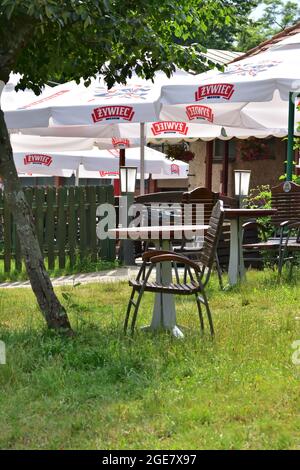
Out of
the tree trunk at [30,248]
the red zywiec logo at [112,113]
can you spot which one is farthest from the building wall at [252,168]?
the tree trunk at [30,248]

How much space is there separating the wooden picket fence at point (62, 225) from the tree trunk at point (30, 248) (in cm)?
504

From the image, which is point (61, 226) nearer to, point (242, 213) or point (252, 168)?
point (242, 213)

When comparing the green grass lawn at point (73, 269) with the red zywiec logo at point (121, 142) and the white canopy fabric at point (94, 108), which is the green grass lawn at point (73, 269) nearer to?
the white canopy fabric at point (94, 108)

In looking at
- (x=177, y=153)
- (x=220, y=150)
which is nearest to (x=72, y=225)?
(x=177, y=153)

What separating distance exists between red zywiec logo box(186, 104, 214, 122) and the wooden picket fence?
60.2 inches

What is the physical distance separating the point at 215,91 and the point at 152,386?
6.21 meters

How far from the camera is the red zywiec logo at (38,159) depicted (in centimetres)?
2134

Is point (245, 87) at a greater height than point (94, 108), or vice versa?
point (245, 87)

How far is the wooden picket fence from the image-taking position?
12617 mm

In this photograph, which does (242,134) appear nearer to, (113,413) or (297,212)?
(297,212)

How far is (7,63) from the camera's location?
7242 millimetres

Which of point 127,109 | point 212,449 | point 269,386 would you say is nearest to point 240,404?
point 269,386

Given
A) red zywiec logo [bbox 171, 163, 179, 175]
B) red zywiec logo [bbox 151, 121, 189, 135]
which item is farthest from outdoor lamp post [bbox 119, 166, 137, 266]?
red zywiec logo [bbox 171, 163, 179, 175]

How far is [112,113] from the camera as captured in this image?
12367mm
